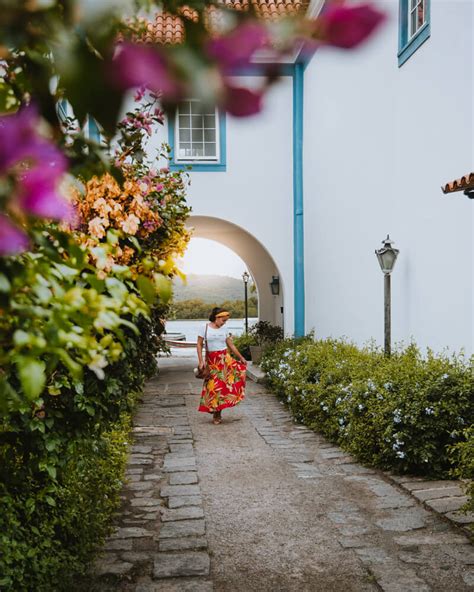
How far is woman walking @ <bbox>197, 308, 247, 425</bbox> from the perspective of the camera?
8445 mm

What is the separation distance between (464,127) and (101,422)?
4399mm

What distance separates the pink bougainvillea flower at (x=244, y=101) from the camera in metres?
0.65

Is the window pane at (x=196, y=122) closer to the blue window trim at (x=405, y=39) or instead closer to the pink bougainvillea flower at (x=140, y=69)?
the blue window trim at (x=405, y=39)

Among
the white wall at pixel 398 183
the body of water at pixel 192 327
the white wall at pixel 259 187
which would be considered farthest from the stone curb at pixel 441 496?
the body of water at pixel 192 327

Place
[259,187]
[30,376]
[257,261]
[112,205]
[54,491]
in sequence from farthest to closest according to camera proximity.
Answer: [257,261], [259,187], [112,205], [54,491], [30,376]

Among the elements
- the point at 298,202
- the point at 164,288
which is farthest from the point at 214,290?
the point at 164,288

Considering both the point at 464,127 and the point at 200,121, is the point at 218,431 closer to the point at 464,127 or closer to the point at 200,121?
the point at 464,127

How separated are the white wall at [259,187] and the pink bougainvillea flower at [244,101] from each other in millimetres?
11960

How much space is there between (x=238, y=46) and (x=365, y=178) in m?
8.63

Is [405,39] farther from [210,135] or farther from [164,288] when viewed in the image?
[164,288]

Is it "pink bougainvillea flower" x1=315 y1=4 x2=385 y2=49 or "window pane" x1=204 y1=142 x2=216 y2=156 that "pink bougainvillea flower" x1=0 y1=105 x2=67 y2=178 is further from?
"window pane" x1=204 y1=142 x2=216 y2=156

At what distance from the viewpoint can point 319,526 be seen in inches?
172

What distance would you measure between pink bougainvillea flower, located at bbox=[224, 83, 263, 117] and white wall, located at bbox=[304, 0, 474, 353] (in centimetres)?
371

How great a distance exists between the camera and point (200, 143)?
12.8 meters
